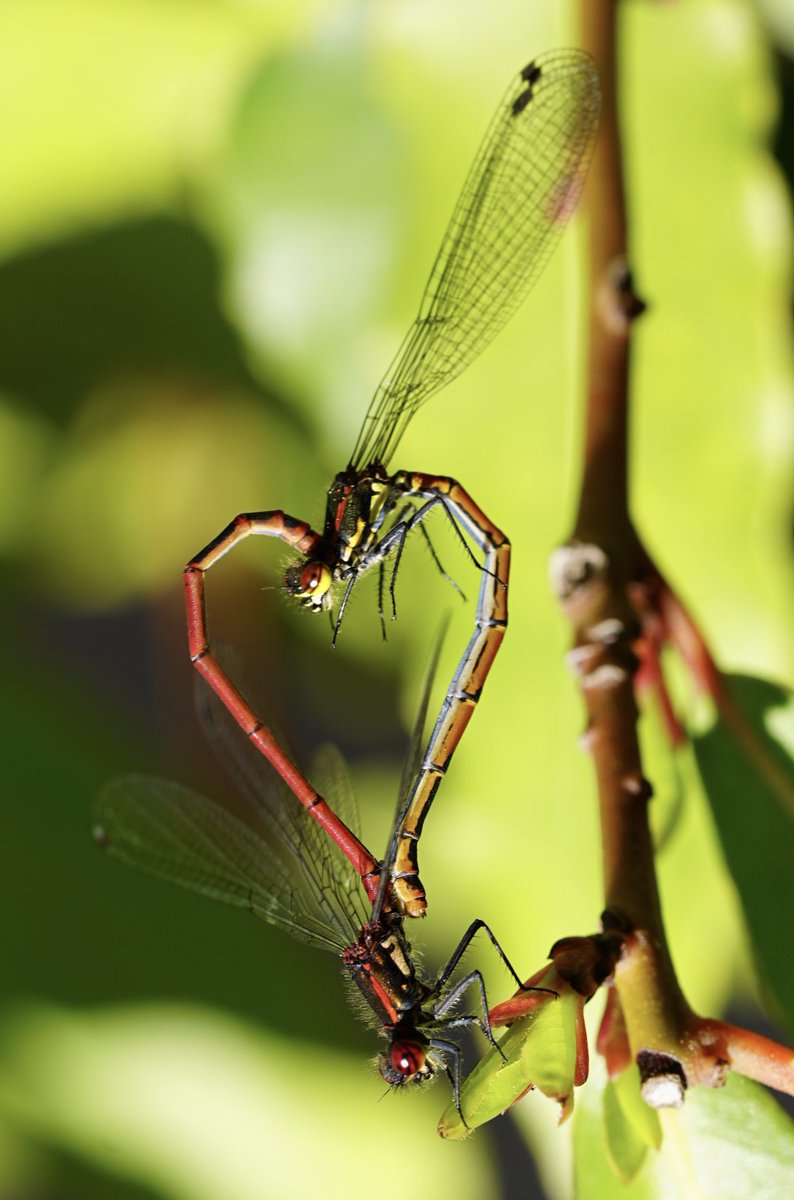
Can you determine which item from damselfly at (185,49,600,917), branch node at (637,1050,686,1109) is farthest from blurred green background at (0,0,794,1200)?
branch node at (637,1050,686,1109)

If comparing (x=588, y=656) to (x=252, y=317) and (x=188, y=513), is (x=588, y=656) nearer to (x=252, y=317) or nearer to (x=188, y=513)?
(x=252, y=317)

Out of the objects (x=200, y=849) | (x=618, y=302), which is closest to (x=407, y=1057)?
(x=200, y=849)

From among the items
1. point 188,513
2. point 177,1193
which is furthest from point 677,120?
point 177,1193

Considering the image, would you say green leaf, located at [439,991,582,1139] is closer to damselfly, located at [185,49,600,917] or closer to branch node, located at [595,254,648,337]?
damselfly, located at [185,49,600,917]

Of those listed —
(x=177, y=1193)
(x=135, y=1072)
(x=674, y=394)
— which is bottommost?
(x=177, y=1193)

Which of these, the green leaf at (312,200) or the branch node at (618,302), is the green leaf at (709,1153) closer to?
the branch node at (618,302)

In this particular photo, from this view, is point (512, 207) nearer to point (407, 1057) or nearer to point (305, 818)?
point (305, 818)

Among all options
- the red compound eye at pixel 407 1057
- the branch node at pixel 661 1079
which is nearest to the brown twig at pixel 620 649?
the branch node at pixel 661 1079

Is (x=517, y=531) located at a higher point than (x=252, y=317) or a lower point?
lower
